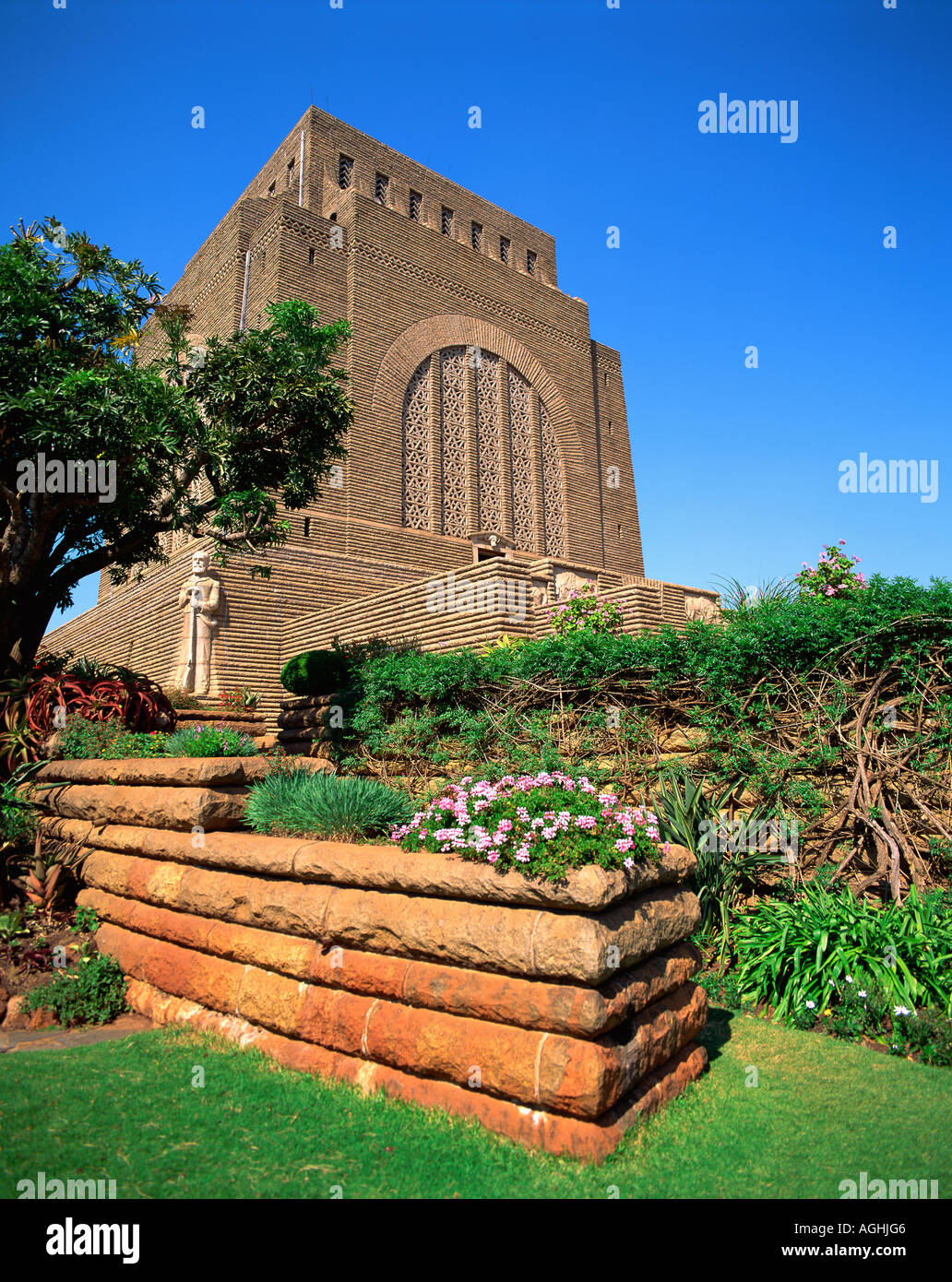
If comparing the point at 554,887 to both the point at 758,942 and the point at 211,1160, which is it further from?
the point at 758,942

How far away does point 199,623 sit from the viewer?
1295 cm

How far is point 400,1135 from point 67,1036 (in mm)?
2611

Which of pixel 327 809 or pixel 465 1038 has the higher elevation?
pixel 327 809

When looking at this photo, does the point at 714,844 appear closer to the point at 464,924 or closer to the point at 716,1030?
the point at 716,1030

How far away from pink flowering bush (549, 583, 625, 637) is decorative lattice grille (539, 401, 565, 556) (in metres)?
10.8

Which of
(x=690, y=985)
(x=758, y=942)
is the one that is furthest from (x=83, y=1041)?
(x=758, y=942)

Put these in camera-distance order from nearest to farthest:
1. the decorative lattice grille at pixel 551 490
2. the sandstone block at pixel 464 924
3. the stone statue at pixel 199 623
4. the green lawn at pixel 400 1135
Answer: the green lawn at pixel 400 1135, the sandstone block at pixel 464 924, the stone statue at pixel 199 623, the decorative lattice grille at pixel 551 490

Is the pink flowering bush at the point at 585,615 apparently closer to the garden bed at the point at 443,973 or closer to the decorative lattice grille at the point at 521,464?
the garden bed at the point at 443,973

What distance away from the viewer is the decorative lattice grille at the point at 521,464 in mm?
20062

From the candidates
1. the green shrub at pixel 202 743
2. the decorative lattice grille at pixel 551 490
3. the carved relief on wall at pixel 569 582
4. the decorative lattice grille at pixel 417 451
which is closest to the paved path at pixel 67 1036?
the green shrub at pixel 202 743

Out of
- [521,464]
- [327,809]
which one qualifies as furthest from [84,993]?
[521,464]

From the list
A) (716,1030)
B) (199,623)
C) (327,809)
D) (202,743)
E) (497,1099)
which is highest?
(199,623)

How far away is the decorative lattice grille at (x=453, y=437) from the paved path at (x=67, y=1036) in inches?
563
